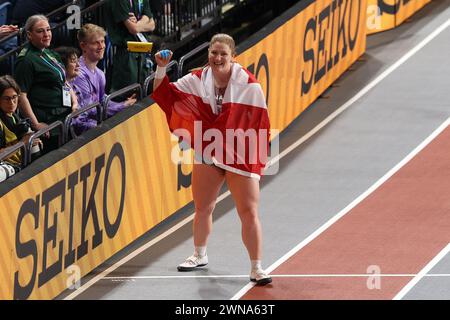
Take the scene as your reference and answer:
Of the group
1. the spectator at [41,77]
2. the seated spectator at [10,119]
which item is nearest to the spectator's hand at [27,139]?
the seated spectator at [10,119]

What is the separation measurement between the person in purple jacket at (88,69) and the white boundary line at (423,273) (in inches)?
119

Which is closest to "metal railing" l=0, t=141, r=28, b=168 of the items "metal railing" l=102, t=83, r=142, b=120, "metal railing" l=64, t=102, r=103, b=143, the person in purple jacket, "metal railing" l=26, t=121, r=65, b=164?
"metal railing" l=26, t=121, r=65, b=164

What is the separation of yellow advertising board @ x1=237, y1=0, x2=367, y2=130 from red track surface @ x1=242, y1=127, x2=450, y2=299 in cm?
173

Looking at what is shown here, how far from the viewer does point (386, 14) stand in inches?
673

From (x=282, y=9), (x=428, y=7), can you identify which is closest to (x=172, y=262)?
(x=282, y=9)

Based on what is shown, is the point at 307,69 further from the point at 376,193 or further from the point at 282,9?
the point at 376,193

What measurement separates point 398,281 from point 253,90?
1911 millimetres

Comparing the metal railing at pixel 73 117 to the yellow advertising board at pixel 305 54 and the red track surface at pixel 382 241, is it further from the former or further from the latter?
the yellow advertising board at pixel 305 54

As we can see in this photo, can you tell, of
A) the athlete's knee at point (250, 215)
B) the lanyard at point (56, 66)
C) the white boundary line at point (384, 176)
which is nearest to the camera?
the athlete's knee at point (250, 215)

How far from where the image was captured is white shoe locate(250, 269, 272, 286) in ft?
34.0

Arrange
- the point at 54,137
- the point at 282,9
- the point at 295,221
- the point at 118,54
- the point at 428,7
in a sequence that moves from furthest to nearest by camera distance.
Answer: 1. the point at 428,7
2. the point at 282,9
3. the point at 118,54
4. the point at 295,221
5. the point at 54,137

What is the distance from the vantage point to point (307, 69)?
14.6m

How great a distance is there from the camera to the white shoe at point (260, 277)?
34.0ft

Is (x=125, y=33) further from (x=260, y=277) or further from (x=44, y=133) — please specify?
(x=260, y=277)
